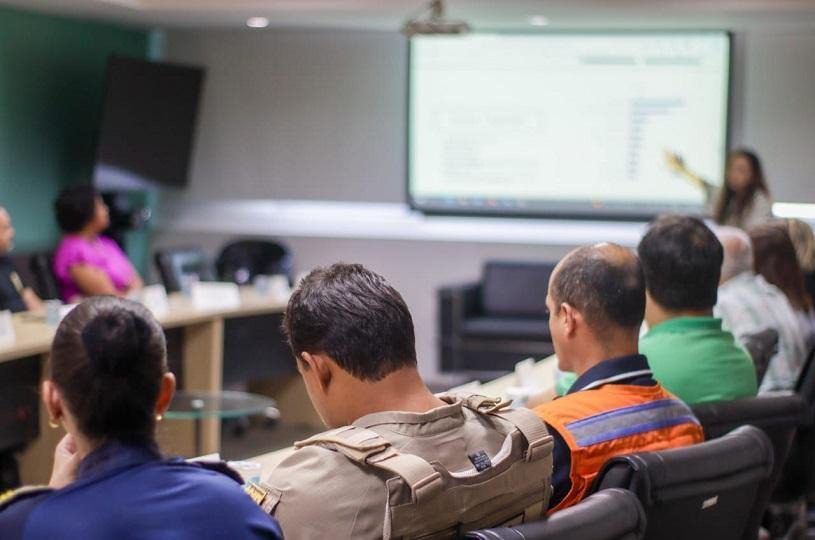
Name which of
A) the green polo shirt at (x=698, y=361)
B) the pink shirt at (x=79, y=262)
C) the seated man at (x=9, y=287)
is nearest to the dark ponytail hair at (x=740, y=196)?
the pink shirt at (x=79, y=262)

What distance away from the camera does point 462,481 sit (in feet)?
6.40

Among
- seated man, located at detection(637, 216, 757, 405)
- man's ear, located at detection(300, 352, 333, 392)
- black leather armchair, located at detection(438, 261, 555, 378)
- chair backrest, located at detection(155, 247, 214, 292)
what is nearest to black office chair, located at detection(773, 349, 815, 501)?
seated man, located at detection(637, 216, 757, 405)

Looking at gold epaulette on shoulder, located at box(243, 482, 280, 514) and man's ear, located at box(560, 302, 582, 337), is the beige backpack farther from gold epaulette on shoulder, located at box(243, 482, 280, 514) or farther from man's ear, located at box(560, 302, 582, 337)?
man's ear, located at box(560, 302, 582, 337)

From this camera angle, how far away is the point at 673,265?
11.3 ft

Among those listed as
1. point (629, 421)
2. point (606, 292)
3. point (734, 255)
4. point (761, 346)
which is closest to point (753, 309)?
point (734, 255)

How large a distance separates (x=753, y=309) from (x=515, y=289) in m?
4.72

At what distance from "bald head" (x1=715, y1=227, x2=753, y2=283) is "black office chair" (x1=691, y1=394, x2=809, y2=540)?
1247mm

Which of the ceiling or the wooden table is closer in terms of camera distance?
the wooden table

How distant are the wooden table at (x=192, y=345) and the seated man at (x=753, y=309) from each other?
8.82ft

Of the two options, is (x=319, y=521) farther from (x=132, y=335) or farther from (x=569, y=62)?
(x=569, y=62)

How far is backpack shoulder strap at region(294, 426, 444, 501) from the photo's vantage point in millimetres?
1846

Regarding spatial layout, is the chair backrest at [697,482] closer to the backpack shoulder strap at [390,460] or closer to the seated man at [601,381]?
the seated man at [601,381]

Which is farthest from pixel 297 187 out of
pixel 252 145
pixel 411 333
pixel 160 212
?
pixel 411 333

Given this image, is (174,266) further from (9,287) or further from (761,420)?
(761,420)
